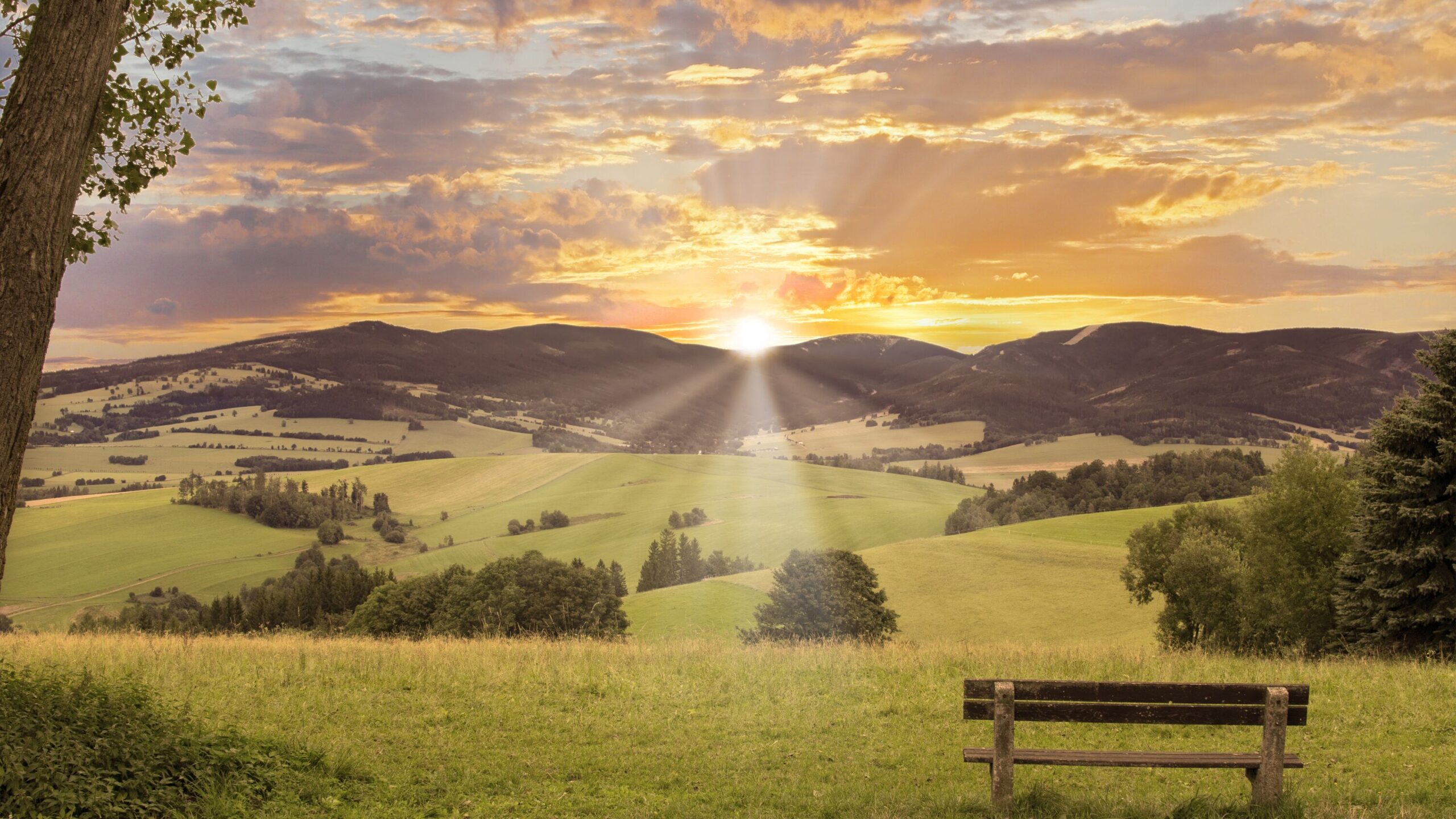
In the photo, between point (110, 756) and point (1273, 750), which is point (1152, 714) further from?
point (110, 756)

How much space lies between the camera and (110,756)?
7520mm

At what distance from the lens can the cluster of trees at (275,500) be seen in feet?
401

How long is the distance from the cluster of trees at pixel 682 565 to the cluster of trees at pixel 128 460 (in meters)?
124

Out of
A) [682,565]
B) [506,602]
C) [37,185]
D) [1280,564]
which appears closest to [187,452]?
[682,565]

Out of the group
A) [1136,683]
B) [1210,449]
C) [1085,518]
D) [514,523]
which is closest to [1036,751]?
[1136,683]

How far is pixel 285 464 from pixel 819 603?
15722 cm

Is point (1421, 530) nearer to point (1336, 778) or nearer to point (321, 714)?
point (1336, 778)

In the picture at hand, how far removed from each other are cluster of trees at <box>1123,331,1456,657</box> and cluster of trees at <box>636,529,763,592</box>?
4178 centimetres

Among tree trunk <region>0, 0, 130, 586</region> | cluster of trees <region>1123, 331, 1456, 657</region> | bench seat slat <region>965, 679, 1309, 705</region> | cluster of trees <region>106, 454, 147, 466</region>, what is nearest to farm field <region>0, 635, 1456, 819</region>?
bench seat slat <region>965, 679, 1309, 705</region>

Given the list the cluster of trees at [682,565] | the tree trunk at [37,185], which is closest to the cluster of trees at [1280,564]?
the tree trunk at [37,185]

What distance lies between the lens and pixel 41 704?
314 inches

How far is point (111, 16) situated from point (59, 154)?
1262 millimetres

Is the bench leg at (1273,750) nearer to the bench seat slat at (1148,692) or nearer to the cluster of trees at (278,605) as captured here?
the bench seat slat at (1148,692)

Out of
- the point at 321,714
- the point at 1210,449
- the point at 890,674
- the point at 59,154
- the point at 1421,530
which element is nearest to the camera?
the point at 59,154
